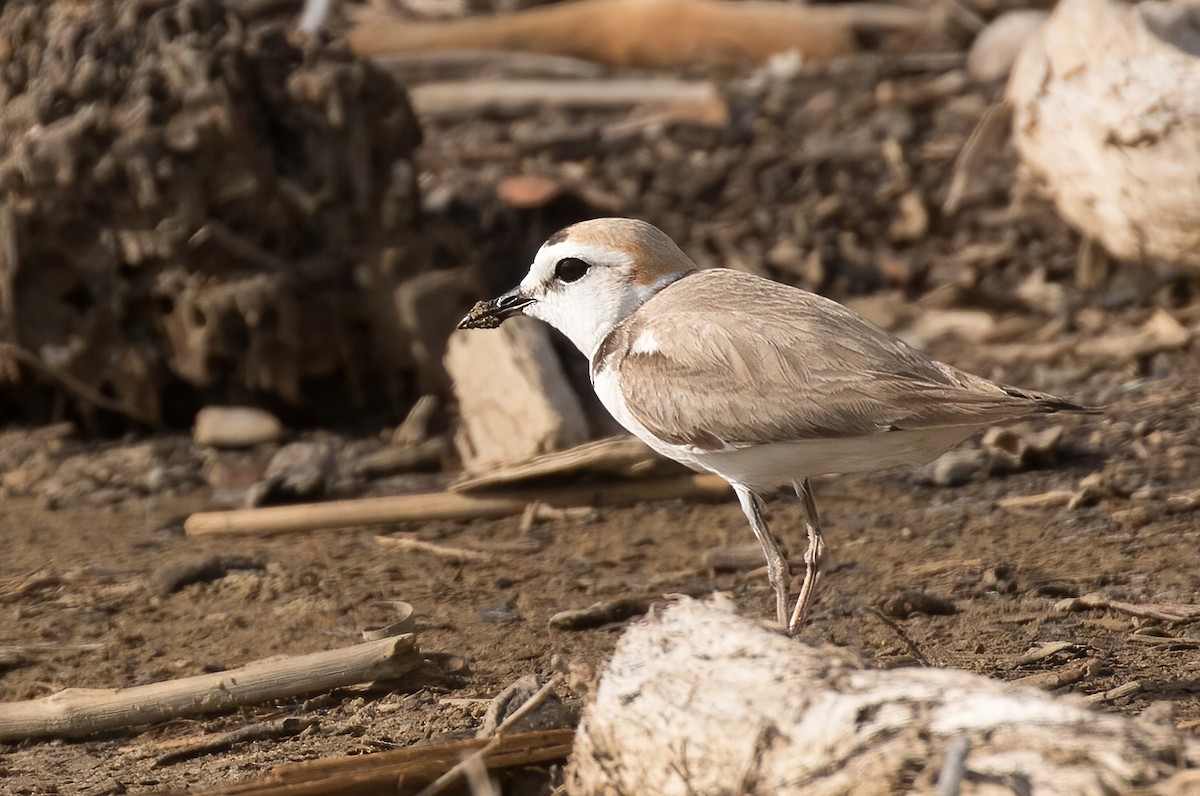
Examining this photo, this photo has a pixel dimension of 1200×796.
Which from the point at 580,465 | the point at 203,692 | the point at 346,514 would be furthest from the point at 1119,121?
the point at 203,692

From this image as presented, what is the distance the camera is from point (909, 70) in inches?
425

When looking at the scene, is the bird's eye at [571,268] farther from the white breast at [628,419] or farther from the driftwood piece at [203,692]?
the driftwood piece at [203,692]

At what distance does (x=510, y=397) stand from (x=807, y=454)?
8.92ft

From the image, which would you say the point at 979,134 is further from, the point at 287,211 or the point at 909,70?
the point at 287,211

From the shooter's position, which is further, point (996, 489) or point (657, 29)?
point (657, 29)

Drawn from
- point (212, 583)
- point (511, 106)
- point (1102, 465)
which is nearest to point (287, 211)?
point (212, 583)

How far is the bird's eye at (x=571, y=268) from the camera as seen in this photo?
5.12m

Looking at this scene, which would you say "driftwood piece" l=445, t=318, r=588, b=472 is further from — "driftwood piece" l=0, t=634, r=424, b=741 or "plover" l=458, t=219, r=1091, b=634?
"driftwood piece" l=0, t=634, r=424, b=741

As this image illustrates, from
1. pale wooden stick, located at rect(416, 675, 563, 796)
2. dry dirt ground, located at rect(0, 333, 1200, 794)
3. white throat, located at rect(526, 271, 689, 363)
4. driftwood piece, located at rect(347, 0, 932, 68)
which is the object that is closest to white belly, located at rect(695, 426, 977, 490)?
dry dirt ground, located at rect(0, 333, 1200, 794)

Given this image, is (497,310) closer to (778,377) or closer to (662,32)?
(778,377)

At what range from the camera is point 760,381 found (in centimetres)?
449

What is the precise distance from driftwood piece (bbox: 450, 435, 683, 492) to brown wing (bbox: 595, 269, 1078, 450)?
1.47 metres

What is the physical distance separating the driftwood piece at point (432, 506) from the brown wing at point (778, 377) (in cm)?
170

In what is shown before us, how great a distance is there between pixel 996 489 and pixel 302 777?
141 inches
